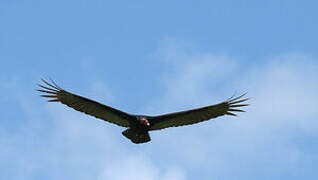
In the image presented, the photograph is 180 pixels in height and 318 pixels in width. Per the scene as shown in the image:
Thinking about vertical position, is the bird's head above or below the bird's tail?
above

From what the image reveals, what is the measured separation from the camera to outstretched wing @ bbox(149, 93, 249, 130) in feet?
69.4

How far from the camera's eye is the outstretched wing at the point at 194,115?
69.4 ft

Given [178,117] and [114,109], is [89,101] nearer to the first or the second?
[114,109]

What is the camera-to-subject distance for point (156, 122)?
834 inches

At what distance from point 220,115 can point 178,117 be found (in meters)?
1.25

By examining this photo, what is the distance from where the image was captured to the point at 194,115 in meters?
21.4

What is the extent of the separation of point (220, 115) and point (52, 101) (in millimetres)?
4914

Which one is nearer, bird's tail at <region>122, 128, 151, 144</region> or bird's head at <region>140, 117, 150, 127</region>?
bird's head at <region>140, 117, 150, 127</region>

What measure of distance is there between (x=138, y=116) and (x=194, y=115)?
1760 mm

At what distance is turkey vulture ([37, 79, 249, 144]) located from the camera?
67.9 feet

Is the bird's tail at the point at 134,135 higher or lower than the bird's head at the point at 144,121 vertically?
lower

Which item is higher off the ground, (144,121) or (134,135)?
(144,121)

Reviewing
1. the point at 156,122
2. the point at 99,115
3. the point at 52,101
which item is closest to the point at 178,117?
the point at 156,122

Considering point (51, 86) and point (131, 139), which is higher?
point (51, 86)
